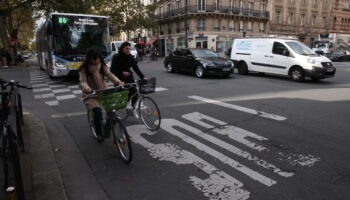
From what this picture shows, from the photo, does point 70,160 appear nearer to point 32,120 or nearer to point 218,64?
point 32,120

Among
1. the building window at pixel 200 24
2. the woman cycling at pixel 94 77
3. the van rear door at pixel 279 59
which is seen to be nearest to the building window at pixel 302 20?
the building window at pixel 200 24

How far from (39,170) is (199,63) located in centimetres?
1028

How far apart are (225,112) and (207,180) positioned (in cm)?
334

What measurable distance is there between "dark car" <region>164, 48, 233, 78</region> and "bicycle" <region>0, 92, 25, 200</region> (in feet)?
32.9

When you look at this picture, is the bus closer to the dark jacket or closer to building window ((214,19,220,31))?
the dark jacket

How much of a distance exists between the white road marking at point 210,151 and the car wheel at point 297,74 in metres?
8.04

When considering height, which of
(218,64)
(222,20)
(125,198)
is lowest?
(125,198)

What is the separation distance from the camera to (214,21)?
41938mm

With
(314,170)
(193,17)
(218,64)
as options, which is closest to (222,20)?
(193,17)

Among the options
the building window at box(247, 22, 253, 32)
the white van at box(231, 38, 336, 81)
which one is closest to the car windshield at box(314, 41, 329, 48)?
the building window at box(247, 22, 253, 32)

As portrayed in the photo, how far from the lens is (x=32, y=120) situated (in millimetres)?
5820

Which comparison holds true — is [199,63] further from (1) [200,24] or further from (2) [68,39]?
(1) [200,24]

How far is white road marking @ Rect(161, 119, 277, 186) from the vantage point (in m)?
3.35

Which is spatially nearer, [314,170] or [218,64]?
[314,170]
